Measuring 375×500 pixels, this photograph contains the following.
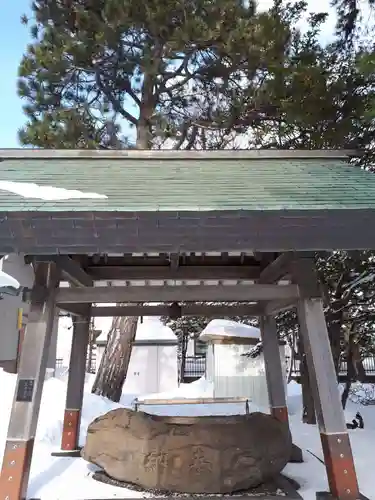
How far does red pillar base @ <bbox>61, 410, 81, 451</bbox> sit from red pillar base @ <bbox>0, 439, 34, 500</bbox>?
212 centimetres

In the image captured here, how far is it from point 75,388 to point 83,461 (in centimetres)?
97

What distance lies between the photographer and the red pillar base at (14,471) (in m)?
3.73

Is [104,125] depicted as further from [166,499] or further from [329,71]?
[166,499]

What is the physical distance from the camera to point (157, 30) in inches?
327

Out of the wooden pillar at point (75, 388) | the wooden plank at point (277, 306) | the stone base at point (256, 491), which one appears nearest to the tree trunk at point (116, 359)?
the wooden pillar at point (75, 388)

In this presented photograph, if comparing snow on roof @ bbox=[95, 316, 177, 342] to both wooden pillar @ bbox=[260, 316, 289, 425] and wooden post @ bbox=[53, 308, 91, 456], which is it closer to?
wooden post @ bbox=[53, 308, 91, 456]

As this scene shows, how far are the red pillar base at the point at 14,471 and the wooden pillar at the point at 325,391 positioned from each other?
104 inches

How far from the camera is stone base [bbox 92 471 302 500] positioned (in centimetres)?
420

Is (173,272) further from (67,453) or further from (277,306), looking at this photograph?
(67,453)

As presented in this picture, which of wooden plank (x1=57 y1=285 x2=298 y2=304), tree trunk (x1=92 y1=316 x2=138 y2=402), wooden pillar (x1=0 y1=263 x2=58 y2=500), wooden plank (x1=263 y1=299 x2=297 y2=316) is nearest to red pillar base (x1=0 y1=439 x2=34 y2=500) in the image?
wooden pillar (x1=0 y1=263 x2=58 y2=500)

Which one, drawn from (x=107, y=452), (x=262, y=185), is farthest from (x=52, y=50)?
(x=107, y=452)

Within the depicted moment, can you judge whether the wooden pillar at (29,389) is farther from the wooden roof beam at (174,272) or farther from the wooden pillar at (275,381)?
the wooden pillar at (275,381)

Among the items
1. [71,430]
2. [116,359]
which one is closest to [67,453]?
[71,430]

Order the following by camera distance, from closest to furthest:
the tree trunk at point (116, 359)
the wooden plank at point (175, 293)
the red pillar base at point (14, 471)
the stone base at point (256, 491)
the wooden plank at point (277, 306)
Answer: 1. the red pillar base at point (14, 471)
2. the stone base at point (256, 491)
3. the wooden plank at point (175, 293)
4. the wooden plank at point (277, 306)
5. the tree trunk at point (116, 359)
